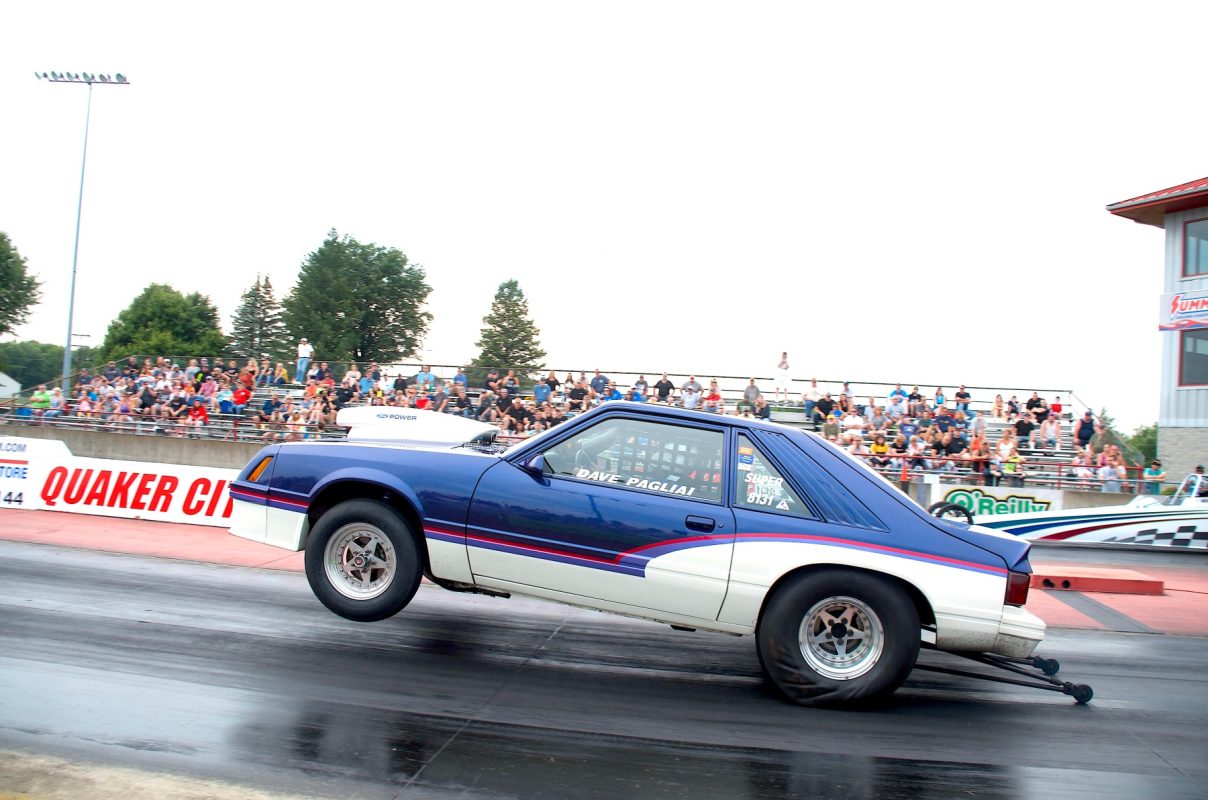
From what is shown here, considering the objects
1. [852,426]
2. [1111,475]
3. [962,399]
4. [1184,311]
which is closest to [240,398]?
[852,426]

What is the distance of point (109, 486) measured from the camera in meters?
12.7

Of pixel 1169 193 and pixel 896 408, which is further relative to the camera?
pixel 1169 193

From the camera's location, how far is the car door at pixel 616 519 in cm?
522

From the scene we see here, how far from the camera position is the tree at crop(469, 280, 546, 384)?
82.2 m

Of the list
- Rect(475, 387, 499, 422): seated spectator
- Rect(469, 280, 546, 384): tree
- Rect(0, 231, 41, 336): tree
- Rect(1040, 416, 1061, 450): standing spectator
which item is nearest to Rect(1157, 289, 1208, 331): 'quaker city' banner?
Rect(1040, 416, 1061, 450): standing spectator

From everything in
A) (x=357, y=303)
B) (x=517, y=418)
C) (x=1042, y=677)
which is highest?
(x=357, y=303)

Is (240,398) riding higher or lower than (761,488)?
higher

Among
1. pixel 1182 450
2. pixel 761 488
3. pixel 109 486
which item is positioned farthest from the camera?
pixel 1182 450

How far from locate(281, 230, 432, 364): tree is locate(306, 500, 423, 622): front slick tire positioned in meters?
70.7

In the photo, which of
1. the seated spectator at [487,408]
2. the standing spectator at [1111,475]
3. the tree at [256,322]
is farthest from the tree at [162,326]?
the standing spectator at [1111,475]

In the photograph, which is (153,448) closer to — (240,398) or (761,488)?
(240,398)

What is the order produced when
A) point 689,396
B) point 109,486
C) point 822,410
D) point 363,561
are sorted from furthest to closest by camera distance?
point 689,396
point 822,410
point 109,486
point 363,561

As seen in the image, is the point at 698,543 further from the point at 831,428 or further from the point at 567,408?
the point at 567,408

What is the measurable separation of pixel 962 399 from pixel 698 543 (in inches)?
682
